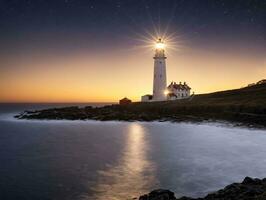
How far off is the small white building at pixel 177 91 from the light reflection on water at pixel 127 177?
42644mm

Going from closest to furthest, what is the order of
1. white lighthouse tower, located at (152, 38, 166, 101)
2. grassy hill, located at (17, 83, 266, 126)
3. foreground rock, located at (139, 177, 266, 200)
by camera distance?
foreground rock, located at (139, 177, 266, 200) < grassy hill, located at (17, 83, 266, 126) < white lighthouse tower, located at (152, 38, 166, 101)

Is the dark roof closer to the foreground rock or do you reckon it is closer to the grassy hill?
the grassy hill

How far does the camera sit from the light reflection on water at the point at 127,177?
13116 millimetres

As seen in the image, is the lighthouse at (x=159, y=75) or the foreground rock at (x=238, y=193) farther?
the lighthouse at (x=159, y=75)

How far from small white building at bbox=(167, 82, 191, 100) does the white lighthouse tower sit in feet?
12.9

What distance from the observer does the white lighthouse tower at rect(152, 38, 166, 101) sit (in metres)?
61.2

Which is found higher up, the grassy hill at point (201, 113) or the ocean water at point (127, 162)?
the grassy hill at point (201, 113)

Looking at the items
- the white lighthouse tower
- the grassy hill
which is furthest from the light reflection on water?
the white lighthouse tower

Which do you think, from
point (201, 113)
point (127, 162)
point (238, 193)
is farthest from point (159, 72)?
point (238, 193)

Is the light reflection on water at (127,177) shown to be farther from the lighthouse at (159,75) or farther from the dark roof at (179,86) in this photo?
the dark roof at (179,86)

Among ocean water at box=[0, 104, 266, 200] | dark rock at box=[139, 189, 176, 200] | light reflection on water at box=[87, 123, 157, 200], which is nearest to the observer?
dark rock at box=[139, 189, 176, 200]

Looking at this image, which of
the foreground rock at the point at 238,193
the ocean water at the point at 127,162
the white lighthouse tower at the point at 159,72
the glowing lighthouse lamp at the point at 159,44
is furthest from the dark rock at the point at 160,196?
the glowing lighthouse lamp at the point at 159,44

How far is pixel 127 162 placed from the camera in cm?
1964

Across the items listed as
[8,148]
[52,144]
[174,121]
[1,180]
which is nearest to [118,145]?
[52,144]
